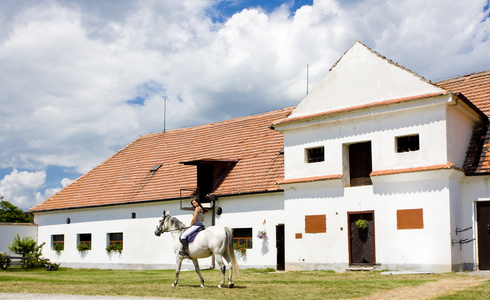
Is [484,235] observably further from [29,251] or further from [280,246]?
[29,251]

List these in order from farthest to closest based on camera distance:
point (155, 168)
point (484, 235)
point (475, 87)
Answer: point (155, 168) → point (475, 87) → point (484, 235)

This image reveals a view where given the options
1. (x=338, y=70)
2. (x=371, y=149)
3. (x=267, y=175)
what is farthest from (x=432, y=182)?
(x=267, y=175)

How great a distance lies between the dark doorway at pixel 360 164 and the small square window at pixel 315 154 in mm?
1190

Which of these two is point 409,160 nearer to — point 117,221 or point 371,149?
point 371,149

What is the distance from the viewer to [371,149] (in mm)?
22578

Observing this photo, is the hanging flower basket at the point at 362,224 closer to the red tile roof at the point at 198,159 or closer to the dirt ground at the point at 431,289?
the red tile roof at the point at 198,159

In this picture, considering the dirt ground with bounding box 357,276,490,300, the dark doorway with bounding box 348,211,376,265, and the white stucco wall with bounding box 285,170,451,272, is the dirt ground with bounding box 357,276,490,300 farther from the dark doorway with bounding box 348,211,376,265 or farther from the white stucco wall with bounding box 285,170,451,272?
the dark doorway with bounding box 348,211,376,265

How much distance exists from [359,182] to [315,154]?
231cm

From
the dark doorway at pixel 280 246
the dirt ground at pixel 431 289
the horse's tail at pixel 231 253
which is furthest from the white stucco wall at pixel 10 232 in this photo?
the dirt ground at pixel 431 289

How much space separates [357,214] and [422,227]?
8.90 feet

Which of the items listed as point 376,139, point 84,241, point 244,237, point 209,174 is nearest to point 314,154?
point 376,139

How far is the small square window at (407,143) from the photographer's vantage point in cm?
2159

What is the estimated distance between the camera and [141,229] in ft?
103

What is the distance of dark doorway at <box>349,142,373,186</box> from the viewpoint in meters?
23.0
